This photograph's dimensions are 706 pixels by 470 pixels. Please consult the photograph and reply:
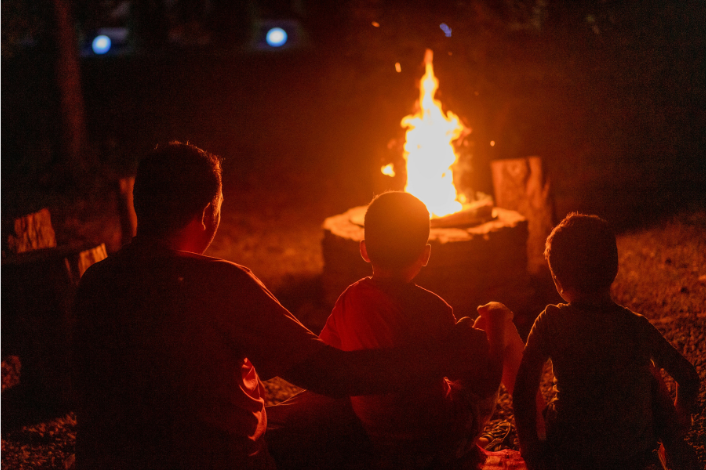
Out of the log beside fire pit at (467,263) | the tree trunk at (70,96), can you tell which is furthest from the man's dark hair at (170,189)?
the tree trunk at (70,96)

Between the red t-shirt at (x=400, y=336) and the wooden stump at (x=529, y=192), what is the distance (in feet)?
13.8

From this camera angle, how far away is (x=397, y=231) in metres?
2.25

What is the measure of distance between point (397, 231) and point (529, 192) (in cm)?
435

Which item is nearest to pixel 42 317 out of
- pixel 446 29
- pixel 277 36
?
pixel 446 29

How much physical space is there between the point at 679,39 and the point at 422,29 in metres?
5.49

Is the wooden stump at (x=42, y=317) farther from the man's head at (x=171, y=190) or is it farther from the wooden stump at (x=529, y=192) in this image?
the wooden stump at (x=529, y=192)

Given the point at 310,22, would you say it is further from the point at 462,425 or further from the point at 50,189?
the point at 462,425

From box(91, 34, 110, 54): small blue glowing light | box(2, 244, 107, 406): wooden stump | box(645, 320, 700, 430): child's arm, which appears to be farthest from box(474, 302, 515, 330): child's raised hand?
box(91, 34, 110, 54): small blue glowing light

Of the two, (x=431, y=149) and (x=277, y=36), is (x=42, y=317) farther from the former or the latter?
(x=277, y=36)

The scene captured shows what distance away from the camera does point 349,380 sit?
1.84 m

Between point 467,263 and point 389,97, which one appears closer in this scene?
point 467,263

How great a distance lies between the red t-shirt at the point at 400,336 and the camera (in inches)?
84.2

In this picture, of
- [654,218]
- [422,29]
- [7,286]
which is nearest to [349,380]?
[7,286]

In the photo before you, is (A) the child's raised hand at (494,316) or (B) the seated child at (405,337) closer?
(B) the seated child at (405,337)
